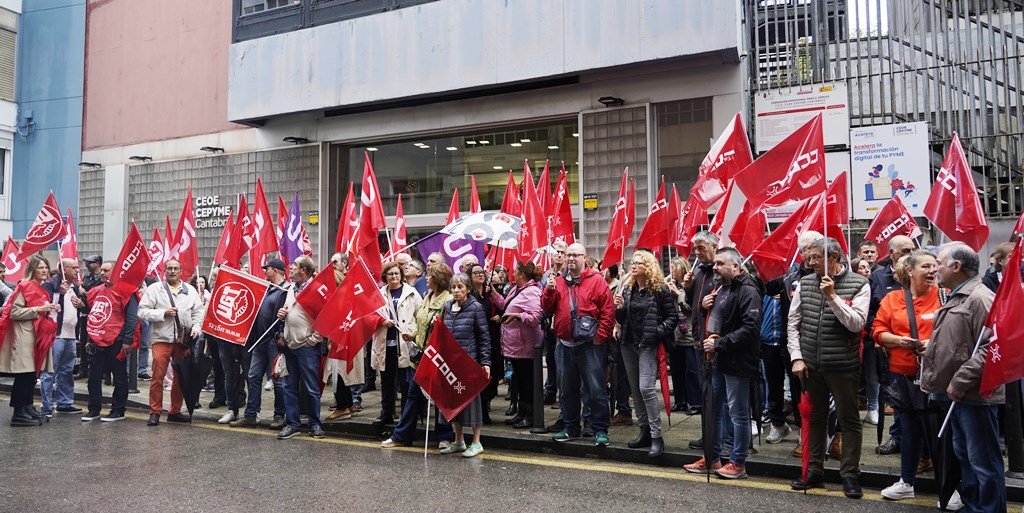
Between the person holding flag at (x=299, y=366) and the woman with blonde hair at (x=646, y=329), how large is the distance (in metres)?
3.54

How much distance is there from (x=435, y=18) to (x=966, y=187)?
10773 millimetres

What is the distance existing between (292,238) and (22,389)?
475 cm

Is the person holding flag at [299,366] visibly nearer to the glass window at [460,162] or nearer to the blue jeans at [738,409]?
the blue jeans at [738,409]

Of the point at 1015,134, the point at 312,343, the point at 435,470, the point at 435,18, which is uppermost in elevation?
the point at 435,18

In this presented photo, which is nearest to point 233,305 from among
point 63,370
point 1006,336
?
point 63,370

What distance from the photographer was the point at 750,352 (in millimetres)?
6516

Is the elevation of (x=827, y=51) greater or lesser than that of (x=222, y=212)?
greater

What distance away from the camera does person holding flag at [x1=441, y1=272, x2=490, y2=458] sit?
772 centimetres

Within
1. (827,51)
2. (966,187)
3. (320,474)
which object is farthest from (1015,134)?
(320,474)

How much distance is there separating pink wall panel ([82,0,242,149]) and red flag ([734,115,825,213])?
15049 millimetres

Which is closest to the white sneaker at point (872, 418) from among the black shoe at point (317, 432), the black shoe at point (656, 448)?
the black shoe at point (656, 448)

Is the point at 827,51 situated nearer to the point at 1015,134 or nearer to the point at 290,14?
the point at 1015,134

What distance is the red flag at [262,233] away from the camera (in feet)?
39.7

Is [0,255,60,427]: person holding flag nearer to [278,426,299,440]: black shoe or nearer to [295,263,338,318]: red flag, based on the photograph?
[278,426,299,440]: black shoe
